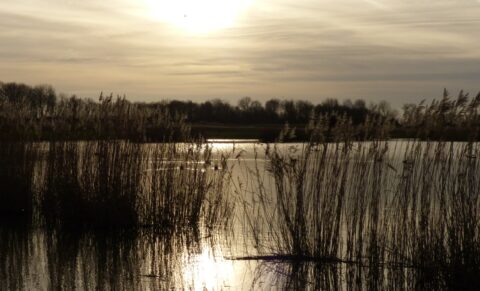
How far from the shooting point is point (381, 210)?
859 cm

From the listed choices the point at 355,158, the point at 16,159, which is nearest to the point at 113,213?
the point at 16,159

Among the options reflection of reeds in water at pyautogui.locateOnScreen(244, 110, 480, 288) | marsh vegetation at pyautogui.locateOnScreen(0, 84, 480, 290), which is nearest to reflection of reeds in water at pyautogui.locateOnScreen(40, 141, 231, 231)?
marsh vegetation at pyautogui.locateOnScreen(0, 84, 480, 290)

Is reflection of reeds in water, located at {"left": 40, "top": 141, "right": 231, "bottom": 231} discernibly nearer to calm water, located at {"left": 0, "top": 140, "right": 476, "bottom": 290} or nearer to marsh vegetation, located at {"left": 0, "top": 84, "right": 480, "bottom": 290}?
marsh vegetation, located at {"left": 0, "top": 84, "right": 480, "bottom": 290}

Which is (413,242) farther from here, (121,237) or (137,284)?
(121,237)

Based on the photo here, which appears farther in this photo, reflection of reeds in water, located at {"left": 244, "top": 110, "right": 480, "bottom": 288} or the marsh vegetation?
the marsh vegetation

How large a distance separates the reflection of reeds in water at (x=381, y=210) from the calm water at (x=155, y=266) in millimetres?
237

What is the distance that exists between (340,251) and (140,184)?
143 inches

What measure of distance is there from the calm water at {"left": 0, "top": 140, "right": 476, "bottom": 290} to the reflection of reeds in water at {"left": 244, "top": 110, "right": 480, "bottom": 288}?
237 millimetres

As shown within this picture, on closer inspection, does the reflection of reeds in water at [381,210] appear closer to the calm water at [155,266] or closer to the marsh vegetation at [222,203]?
the marsh vegetation at [222,203]

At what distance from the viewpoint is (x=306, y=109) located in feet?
49.0

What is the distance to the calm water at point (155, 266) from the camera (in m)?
7.03

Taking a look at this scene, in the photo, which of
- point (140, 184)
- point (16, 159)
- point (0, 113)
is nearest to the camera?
point (140, 184)

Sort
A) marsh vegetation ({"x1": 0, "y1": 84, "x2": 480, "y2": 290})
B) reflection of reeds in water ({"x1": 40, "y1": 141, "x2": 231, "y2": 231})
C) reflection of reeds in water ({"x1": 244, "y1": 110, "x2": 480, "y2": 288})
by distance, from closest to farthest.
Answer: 1. reflection of reeds in water ({"x1": 244, "y1": 110, "x2": 480, "y2": 288})
2. marsh vegetation ({"x1": 0, "y1": 84, "x2": 480, "y2": 290})
3. reflection of reeds in water ({"x1": 40, "y1": 141, "x2": 231, "y2": 231})

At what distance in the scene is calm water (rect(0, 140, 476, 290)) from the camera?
23.1 feet
